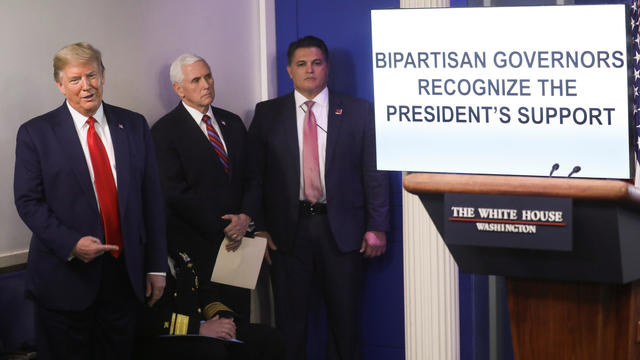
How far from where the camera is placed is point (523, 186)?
131 centimetres

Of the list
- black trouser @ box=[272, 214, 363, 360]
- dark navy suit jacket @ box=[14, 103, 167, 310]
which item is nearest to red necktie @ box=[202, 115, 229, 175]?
black trouser @ box=[272, 214, 363, 360]

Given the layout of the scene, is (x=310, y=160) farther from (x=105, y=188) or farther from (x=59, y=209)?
(x=59, y=209)

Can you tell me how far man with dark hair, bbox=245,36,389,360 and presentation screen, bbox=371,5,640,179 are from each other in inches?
84.3

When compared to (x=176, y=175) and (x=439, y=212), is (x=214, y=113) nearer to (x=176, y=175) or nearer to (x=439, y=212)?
(x=176, y=175)

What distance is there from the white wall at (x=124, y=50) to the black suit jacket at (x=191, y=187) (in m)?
0.20

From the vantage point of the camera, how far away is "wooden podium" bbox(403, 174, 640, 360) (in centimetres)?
128

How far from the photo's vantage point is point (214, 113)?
353 centimetres

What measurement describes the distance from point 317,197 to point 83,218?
1.48 m

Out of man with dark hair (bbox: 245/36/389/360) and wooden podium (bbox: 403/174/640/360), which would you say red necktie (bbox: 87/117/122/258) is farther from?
wooden podium (bbox: 403/174/640/360)

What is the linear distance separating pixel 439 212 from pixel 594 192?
0.95 feet

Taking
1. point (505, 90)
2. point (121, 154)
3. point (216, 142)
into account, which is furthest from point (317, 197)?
point (505, 90)

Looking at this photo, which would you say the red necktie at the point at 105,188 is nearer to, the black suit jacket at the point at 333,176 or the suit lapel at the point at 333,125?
the black suit jacket at the point at 333,176

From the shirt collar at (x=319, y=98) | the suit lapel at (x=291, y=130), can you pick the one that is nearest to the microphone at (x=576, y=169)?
the suit lapel at (x=291, y=130)

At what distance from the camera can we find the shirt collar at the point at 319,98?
3.77m
